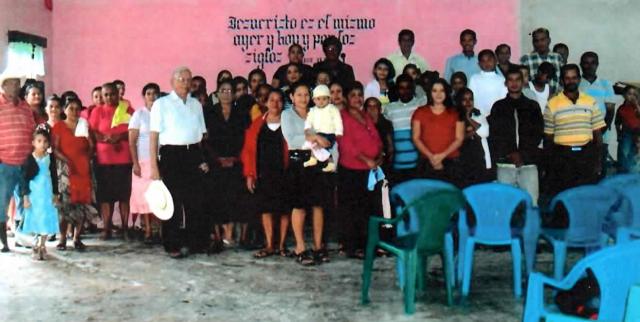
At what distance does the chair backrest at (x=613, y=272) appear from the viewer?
322cm

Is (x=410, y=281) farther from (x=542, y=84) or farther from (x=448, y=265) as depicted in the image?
(x=542, y=84)

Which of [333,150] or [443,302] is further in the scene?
[333,150]

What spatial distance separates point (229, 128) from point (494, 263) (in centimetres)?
251

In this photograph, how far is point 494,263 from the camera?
6312 mm

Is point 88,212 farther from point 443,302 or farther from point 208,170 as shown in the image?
point 443,302

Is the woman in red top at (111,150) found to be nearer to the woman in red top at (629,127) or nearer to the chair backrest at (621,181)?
the chair backrest at (621,181)

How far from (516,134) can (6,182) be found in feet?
14.3

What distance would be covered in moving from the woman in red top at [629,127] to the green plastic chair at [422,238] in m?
3.75

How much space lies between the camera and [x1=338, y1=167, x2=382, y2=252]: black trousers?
644cm

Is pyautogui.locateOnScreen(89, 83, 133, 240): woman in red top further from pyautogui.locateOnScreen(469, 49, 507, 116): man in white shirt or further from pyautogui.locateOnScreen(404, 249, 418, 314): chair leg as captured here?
pyautogui.locateOnScreen(404, 249, 418, 314): chair leg

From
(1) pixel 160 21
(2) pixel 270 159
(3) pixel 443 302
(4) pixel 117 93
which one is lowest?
(3) pixel 443 302

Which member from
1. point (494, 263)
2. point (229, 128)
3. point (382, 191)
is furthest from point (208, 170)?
point (494, 263)

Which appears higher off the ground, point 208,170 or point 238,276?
point 208,170

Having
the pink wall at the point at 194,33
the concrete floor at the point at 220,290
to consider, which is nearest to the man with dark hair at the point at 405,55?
the pink wall at the point at 194,33
